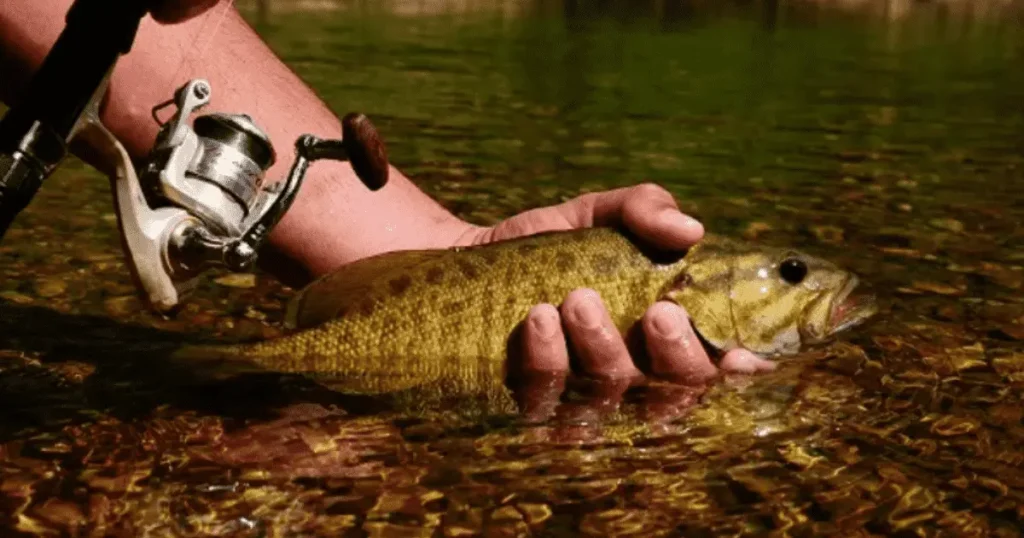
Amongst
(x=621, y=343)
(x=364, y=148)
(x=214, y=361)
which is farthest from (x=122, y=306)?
(x=364, y=148)

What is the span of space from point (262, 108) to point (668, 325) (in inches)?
80.0

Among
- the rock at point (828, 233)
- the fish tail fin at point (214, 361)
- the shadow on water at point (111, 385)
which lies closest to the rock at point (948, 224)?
the rock at point (828, 233)

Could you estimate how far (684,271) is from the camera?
515cm

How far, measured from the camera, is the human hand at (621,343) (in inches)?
192

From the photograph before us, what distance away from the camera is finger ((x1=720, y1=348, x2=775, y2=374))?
5105mm

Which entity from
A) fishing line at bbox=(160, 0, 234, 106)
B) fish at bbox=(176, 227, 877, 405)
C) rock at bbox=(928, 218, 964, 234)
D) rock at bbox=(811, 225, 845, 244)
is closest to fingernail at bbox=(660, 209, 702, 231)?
fish at bbox=(176, 227, 877, 405)

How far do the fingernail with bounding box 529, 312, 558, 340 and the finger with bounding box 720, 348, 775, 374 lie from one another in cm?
69

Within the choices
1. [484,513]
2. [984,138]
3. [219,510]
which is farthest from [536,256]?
[984,138]

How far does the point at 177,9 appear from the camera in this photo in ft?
10.6

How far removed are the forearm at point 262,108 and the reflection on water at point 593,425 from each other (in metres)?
0.57

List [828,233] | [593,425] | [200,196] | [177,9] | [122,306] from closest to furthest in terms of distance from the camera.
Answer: [177,9], [200,196], [593,425], [122,306], [828,233]

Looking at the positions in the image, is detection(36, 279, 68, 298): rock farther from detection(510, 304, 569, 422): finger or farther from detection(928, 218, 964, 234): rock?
detection(928, 218, 964, 234): rock

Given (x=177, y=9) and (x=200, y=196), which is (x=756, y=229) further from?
(x=177, y=9)

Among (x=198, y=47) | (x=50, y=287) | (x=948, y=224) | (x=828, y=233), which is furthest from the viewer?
(x=948, y=224)
